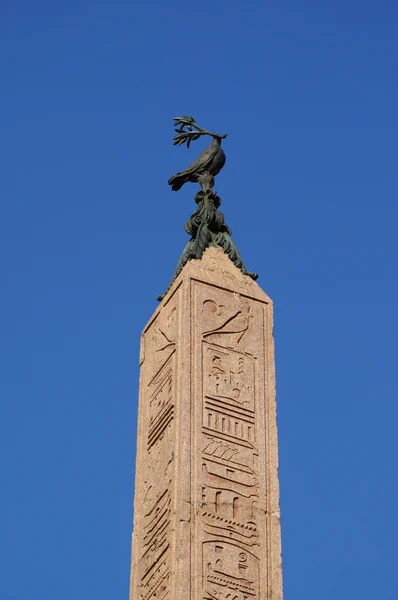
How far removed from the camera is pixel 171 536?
13516mm

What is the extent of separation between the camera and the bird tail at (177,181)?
53.8ft

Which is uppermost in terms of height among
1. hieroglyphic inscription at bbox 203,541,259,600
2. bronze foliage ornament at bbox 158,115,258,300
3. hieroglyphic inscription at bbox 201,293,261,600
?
bronze foliage ornament at bbox 158,115,258,300

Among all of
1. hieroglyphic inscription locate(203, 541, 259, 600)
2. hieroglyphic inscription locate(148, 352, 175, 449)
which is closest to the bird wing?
hieroglyphic inscription locate(148, 352, 175, 449)

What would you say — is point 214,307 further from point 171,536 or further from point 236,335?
point 171,536

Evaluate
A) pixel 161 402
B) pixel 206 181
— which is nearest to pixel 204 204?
pixel 206 181

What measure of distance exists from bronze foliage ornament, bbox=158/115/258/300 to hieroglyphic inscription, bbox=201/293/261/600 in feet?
2.01

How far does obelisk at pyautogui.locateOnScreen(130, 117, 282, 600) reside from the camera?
13508 millimetres

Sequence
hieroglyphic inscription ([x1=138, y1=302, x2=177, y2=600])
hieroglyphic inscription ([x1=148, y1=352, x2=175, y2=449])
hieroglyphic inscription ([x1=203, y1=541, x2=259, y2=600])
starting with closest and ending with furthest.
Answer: hieroglyphic inscription ([x1=203, y1=541, x2=259, y2=600]) → hieroglyphic inscription ([x1=138, y1=302, x2=177, y2=600]) → hieroglyphic inscription ([x1=148, y1=352, x2=175, y2=449])

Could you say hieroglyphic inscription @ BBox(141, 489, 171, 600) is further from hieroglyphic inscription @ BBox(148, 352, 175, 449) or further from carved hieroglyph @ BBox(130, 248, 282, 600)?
hieroglyphic inscription @ BBox(148, 352, 175, 449)

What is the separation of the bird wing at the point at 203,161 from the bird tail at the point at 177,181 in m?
0.04

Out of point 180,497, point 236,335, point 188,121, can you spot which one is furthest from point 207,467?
point 188,121

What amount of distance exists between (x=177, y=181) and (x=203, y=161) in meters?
0.28

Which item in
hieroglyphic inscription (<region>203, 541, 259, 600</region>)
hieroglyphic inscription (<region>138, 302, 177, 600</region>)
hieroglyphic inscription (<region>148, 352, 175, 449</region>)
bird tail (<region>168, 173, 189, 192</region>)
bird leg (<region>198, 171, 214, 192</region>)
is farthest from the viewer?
bird tail (<region>168, 173, 189, 192</region>)

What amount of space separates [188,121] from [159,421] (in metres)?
3.26
